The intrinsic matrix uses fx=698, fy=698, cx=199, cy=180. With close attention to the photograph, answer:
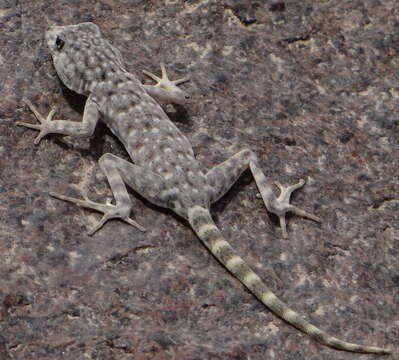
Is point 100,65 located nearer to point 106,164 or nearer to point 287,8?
point 106,164

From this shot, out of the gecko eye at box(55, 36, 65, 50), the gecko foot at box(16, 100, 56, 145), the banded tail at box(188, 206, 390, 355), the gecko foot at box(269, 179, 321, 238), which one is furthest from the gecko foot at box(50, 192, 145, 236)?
the gecko eye at box(55, 36, 65, 50)

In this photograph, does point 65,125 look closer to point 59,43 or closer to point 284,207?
point 59,43

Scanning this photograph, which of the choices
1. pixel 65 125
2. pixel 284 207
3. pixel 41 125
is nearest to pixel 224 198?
pixel 284 207

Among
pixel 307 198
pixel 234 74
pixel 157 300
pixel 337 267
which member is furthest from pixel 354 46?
pixel 157 300

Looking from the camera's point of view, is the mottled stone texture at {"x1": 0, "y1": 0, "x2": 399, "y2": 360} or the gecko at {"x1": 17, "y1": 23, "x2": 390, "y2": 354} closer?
the mottled stone texture at {"x1": 0, "y1": 0, "x2": 399, "y2": 360}

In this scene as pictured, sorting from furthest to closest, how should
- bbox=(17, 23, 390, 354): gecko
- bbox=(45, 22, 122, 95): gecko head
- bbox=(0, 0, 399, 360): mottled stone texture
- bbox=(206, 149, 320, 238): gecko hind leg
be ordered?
bbox=(45, 22, 122, 95): gecko head < bbox=(206, 149, 320, 238): gecko hind leg < bbox=(17, 23, 390, 354): gecko < bbox=(0, 0, 399, 360): mottled stone texture

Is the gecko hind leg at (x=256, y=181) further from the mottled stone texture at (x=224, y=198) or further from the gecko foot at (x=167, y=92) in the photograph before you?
the gecko foot at (x=167, y=92)

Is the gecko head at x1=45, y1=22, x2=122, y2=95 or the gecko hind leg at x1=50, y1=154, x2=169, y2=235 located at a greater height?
the gecko head at x1=45, y1=22, x2=122, y2=95

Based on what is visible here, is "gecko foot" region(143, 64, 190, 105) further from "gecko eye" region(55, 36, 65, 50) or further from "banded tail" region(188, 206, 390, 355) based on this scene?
"banded tail" region(188, 206, 390, 355)

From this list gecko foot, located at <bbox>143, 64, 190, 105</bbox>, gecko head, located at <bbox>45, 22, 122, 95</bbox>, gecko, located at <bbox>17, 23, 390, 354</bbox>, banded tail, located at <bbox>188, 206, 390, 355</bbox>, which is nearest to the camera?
banded tail, located at <bbox>188, 206, 390, 355</bbox>
